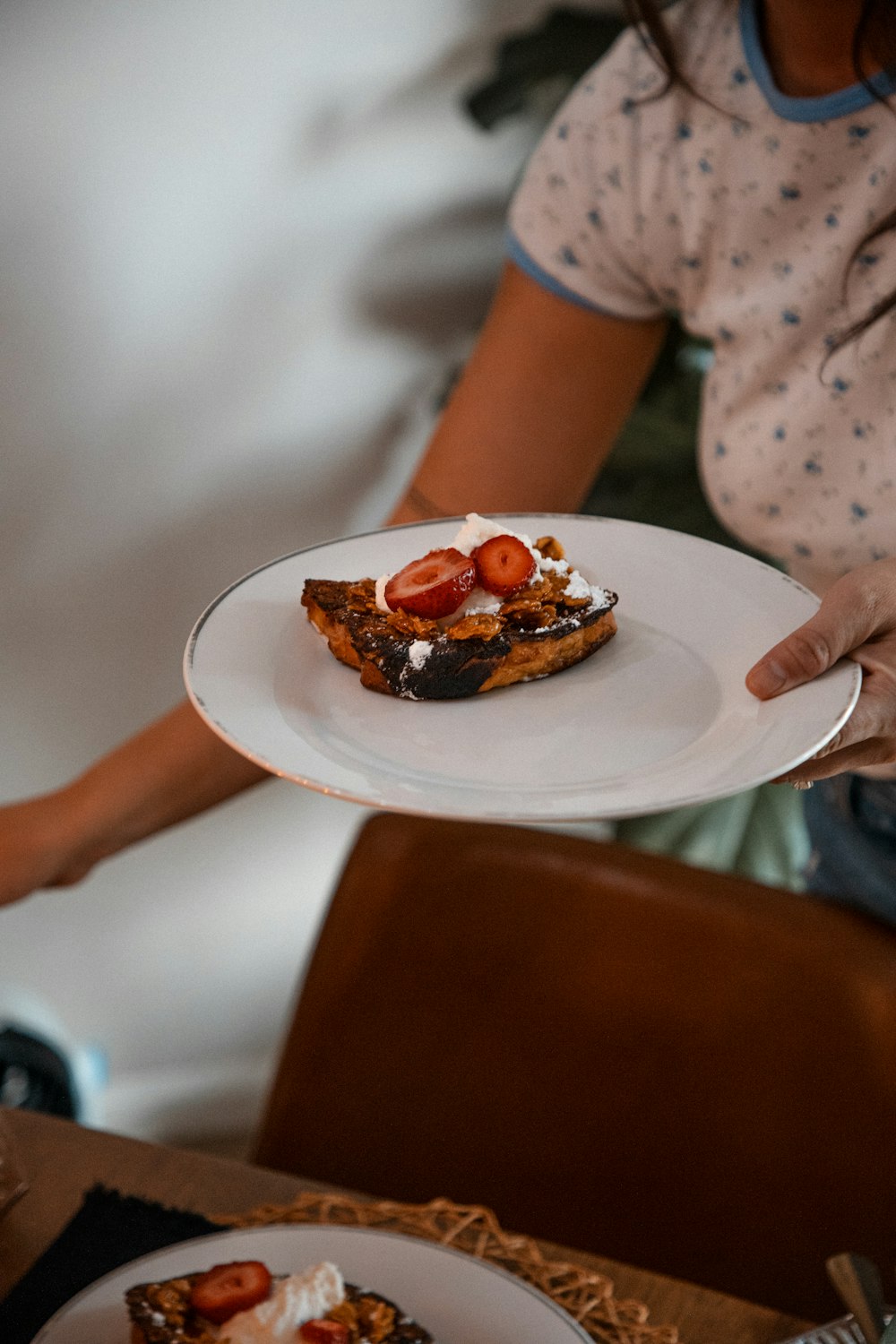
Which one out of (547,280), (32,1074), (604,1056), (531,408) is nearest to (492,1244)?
(604,1056)

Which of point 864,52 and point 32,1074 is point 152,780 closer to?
point 864,52

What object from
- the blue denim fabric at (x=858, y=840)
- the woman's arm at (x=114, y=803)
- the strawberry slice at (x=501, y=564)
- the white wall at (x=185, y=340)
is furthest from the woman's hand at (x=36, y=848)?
the blue denim fabric at (x=858, y=840)

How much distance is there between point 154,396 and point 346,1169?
0.96 meters

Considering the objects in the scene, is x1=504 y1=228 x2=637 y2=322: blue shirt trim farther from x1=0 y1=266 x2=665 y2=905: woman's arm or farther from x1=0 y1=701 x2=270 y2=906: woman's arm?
x1=0 y1=701 x2=270 y2=906: woman's arm

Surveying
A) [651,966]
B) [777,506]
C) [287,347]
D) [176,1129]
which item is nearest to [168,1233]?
[651,966]

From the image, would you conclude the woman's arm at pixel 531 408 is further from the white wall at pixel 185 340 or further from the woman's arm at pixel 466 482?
the white wall at pixel 185 340

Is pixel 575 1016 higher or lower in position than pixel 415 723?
lower

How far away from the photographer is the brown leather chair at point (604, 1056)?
1.09 m

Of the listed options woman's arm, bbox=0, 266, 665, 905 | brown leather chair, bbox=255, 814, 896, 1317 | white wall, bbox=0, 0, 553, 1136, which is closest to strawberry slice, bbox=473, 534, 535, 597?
woman's arm, bbox=0, 266, 665, 905

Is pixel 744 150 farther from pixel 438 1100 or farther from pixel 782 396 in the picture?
pixel 438 1100

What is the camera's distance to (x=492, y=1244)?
33.7 inches

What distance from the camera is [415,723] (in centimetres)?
65

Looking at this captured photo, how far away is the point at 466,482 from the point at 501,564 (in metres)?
0.34

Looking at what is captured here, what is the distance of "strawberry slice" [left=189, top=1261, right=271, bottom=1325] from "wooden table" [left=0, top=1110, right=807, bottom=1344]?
145mm
